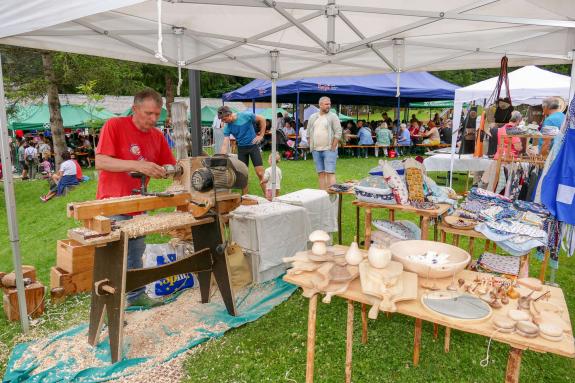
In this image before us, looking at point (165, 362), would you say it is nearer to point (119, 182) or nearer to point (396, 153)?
point (119, 182)

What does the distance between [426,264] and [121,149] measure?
2.20m

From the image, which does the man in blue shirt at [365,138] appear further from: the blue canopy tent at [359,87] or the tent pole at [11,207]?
the tent pole at [11,207]

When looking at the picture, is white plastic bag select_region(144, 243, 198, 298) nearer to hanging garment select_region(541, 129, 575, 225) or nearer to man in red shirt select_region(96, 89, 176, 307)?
man in red shirt select_region(96, 89, 176, 307)

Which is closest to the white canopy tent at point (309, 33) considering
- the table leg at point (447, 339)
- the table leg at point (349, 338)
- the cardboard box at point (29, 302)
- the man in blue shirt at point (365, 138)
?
the cardboard box at point (29, 302)

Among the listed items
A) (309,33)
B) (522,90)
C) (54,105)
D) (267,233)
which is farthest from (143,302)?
(54,105)

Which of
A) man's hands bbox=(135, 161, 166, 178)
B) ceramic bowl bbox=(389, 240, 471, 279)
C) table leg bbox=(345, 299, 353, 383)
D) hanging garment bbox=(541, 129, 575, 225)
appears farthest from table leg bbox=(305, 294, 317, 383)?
hanging garment bbox=(541, 129, 575, 225)

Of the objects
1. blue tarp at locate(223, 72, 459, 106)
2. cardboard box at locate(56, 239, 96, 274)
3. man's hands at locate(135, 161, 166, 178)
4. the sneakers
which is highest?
blue tarp at locate(223, 72, 459, 106)

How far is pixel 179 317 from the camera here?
3.13 metres

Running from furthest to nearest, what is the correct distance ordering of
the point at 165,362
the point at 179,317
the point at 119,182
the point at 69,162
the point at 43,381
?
1. the point at 69,162
2. the point at 179,317
3. the point at 119,182
4. the point at 165,362
5. the point at 43,381

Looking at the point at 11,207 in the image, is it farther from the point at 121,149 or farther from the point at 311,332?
the point at 311,332

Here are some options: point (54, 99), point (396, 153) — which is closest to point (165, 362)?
point (54, 99)

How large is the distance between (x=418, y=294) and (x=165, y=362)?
1.76m

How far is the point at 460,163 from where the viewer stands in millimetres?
7250

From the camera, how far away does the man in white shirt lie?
6.08 meters
